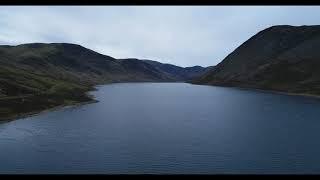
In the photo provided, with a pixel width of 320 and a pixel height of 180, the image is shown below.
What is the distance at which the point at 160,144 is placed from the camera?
74.0m

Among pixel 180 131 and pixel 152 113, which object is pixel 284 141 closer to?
pixel 180 131

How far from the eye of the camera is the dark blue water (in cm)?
5781

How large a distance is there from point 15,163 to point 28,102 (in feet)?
256

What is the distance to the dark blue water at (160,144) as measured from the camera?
5781 centimetres

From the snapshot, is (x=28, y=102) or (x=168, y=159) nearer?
(x=168, y=159)

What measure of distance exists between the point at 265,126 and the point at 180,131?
23.7 m

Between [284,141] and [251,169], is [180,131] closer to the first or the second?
[284,141]

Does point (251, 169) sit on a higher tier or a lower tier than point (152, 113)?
lower

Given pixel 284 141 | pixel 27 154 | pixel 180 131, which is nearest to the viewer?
pixel 27 154

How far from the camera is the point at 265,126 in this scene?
101 metres

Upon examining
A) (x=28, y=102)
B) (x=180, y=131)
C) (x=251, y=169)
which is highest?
(x=28, y=102)
